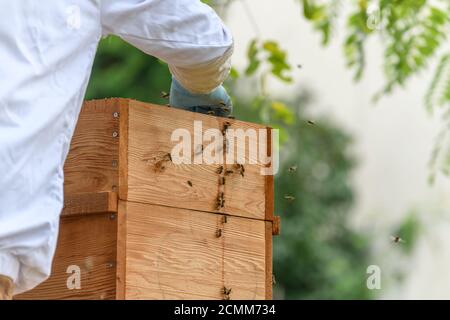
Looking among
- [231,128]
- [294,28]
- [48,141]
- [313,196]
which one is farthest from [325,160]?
[48,141]

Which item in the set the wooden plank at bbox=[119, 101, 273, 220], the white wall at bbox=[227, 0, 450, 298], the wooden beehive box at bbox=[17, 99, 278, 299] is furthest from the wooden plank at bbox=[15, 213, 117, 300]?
the white wall at bbox=[227, 0, 450, 298]

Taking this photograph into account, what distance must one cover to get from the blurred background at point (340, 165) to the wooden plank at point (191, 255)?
768cm

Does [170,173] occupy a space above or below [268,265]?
above

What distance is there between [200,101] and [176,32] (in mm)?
507

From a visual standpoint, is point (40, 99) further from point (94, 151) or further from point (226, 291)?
point (226, 291)

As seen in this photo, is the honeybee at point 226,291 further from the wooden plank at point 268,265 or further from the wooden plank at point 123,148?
the wooden plank at point 123,148

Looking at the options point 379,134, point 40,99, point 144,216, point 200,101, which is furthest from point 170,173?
point 379,134

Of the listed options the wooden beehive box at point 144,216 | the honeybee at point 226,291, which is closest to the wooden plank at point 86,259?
the wooden beehive box at point 144,216

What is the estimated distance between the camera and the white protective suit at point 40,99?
105 inches

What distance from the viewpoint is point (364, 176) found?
1493 cm

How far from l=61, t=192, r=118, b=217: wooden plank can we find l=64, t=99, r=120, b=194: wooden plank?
0.03 meters

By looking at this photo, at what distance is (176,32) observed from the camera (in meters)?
3.11

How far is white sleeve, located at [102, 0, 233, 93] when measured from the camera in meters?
2.99

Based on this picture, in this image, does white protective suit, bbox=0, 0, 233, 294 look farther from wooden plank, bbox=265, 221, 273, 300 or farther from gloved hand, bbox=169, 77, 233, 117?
wooden plank, bbox=265, 221, 273, 300
